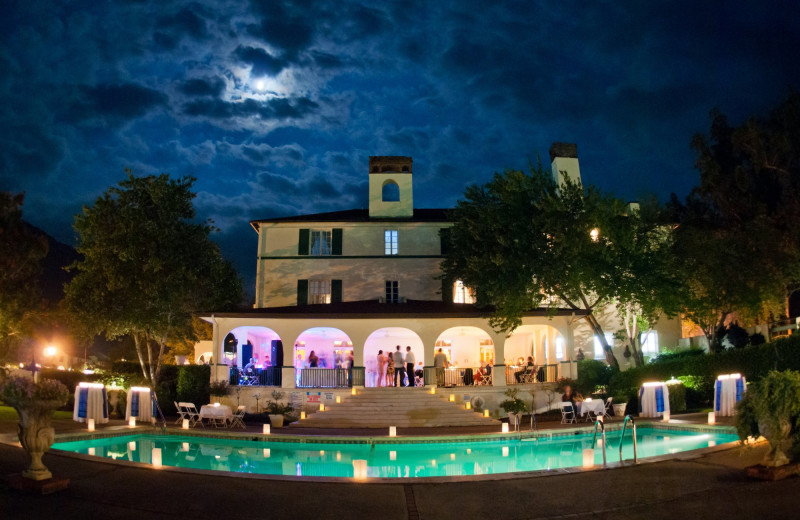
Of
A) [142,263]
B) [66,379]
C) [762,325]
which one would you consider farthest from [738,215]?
[66,379]

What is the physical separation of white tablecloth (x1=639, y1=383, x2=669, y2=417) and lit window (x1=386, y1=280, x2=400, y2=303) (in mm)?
13686

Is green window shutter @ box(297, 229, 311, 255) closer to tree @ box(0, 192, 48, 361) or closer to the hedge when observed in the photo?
tree @ box(0, 192, 48, 361)

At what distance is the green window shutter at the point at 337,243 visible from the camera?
104 ft

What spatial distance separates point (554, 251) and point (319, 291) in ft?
40.5

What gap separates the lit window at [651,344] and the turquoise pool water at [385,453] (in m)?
14.1

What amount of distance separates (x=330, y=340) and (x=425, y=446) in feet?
47.7

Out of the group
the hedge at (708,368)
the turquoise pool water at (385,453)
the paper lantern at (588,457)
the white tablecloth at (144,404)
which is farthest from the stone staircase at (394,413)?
the paper lantern at (588,457)

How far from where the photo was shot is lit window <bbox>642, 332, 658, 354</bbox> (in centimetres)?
3181

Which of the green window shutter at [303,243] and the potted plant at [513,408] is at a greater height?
the green window shutter at [303,243]

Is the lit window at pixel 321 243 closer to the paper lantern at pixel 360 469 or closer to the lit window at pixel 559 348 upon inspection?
the lit window at pixel 559 348

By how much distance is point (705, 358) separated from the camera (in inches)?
934

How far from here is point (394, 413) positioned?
74.3 ft

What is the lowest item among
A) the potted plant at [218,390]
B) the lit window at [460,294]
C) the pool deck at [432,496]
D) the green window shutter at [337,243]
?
the pool deck at [432,496]

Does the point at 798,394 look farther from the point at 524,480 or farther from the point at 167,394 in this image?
the point at 167,394
